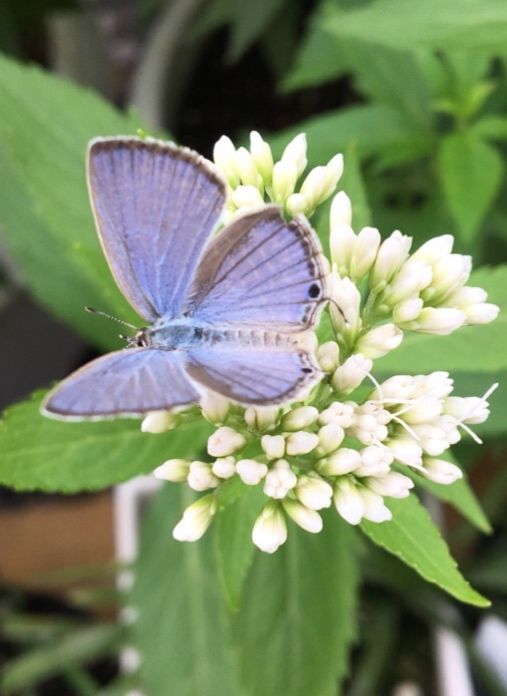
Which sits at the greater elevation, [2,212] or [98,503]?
[2,212]

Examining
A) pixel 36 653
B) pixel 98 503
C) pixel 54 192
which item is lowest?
pixel 36 653

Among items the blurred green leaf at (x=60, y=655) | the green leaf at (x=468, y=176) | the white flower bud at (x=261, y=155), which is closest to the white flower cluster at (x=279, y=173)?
the white flower bud at (x=261, y=155)

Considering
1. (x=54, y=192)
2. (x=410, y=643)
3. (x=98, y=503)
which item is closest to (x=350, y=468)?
(x=54, y=192)

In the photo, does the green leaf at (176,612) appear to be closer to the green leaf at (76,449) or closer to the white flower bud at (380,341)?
the green leaf at (76,449)

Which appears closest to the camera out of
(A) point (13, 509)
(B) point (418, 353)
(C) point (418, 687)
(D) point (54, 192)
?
(B) point (418, 353)

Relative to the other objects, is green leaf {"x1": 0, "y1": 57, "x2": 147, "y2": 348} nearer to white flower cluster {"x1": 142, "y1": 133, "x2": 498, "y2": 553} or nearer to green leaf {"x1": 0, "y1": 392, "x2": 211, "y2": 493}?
green leaf {"x1": 0, "y1": 392, "x2": 211, "y2": 493}

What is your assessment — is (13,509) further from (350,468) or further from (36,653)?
(350,468)

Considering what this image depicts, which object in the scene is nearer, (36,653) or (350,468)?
(350,468)
